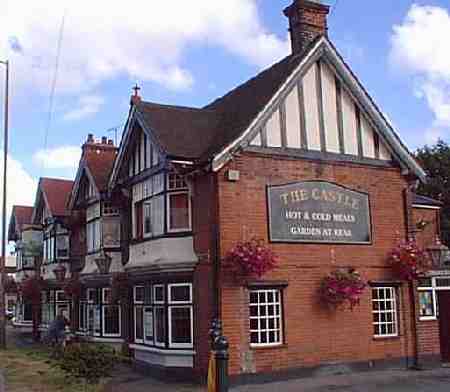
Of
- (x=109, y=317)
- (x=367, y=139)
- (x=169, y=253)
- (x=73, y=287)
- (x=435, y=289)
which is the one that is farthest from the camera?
(x=73, y=287)

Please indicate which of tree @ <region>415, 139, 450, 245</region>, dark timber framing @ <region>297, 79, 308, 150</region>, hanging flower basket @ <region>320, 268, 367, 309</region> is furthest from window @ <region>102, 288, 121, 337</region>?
tree @ <region>415, 139, 450, 245</region>

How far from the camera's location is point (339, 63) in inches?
707

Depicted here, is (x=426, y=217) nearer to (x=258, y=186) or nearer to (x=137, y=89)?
(x=258, y=186)

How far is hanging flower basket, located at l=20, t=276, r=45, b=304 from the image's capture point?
30922mm

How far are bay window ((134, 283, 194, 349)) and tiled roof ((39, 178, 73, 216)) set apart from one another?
12.1 metres

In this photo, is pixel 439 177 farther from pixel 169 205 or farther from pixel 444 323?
pixel 169 205

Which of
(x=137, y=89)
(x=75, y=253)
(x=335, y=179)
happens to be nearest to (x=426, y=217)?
(x=335, y=179)

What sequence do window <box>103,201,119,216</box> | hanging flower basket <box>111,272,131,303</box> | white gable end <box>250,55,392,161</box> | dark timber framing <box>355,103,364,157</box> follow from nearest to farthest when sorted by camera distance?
white gable end <box>250,55,392,161</box>, dark timber framing <box>355,103,364,157</box>, hanging flower basket <box>111,272,131,303</box>, window <box>103,201,119,216</box>

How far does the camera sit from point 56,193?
1233 inches

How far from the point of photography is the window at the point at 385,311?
18.2 meters

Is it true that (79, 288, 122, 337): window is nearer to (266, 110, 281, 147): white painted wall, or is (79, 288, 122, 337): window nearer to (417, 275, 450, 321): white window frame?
(266, 110, 281, 147): white painted wall

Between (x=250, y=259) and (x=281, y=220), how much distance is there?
2045 mm

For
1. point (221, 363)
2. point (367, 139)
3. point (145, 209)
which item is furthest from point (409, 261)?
point (221, 363)

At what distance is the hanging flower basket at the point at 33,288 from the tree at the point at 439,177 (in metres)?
24.3
